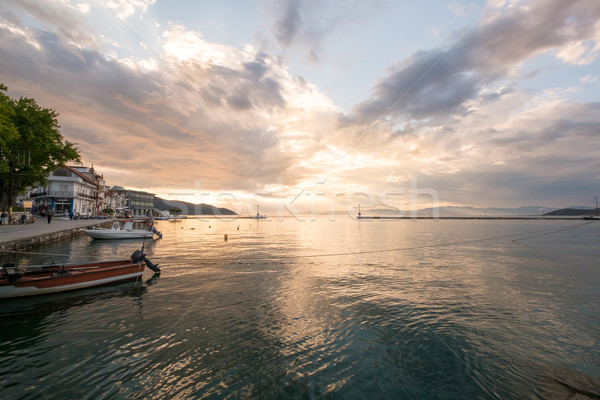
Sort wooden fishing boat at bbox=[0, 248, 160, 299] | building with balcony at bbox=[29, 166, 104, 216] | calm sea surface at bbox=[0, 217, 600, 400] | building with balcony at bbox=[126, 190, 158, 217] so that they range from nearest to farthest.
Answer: calm sea surface at bbox=[0, 217, 600, 400], wooden fishing boat at bbox=[0, 248, 160, 299], building with balcony at bbox=[29, 166, 104, 216], building with balcony at bbox=[126, 190, 158, 217]

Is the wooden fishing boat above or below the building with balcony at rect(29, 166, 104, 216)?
below

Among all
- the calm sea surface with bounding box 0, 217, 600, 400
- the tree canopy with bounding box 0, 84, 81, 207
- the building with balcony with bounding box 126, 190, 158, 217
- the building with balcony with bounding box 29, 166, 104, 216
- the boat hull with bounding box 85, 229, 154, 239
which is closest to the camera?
the calm sea surface with bounding box 0, 217, 600, 400

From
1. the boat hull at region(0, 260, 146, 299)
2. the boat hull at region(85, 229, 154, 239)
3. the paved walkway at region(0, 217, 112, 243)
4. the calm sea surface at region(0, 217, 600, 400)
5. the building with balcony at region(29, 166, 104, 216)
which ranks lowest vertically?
the calm sea surface at region(0, 217, 600, 400)

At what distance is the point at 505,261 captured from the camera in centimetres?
2845

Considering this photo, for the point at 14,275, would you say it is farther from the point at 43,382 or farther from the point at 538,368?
the point at 538,368

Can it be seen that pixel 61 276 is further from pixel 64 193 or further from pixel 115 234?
pixel 64 193

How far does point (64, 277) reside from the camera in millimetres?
14367

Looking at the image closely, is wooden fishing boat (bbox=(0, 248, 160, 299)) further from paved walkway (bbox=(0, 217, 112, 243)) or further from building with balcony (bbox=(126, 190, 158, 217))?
building with balcony (bbox=(126, 190, 158, 217))

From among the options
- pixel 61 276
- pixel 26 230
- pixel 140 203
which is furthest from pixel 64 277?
pixel 140 203

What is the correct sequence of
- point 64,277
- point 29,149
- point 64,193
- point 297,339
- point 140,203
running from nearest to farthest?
point 297,339, point 64,277, point 29,149, point 64,193, point 140,203

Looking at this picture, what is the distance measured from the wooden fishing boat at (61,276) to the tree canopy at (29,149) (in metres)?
29.0

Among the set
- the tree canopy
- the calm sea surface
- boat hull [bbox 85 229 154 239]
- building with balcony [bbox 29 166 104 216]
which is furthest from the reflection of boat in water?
building with balcony [bbox 29 166 104 216]

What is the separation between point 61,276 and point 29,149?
35.1m

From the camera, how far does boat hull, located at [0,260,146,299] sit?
13070 millimetres
